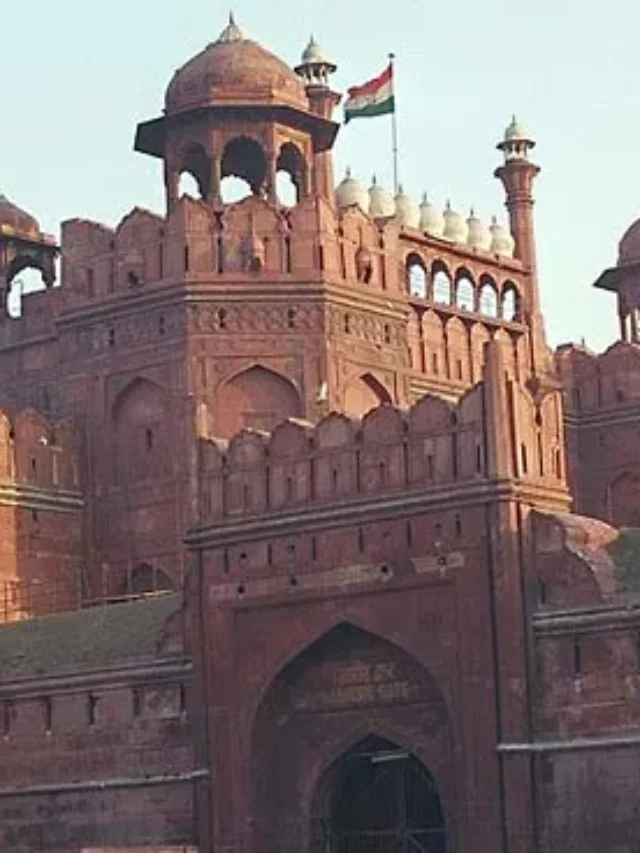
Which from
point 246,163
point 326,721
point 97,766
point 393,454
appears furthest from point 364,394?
point 326,721

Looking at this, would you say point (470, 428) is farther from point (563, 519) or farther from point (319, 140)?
point (319, 140)

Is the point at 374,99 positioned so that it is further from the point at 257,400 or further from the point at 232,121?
the point at 257,400

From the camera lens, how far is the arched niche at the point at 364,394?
26047 millimetres

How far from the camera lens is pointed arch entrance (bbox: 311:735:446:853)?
63.6 ft

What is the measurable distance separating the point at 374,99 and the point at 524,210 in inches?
141

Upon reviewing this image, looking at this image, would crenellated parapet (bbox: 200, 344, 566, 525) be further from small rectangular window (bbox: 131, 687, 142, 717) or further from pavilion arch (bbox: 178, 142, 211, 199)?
pavilion arch (bbox: 178, 142, 211, 199)

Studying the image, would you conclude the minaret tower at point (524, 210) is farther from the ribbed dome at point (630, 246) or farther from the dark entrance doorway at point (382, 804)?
the dark entrance doorway at point (382, 804)

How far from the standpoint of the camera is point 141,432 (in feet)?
85.9

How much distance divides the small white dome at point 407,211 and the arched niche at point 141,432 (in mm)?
5999

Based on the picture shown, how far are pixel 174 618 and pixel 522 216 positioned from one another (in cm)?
1408

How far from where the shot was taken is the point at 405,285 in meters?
28.3

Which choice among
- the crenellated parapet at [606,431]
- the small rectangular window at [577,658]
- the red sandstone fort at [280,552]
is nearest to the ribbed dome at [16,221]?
the red sandstone fort at [280,552]

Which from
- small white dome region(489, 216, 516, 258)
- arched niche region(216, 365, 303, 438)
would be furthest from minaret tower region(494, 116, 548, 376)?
arched niche region(216, 365, 303, 438)

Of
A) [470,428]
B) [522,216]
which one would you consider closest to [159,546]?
[470,428]
